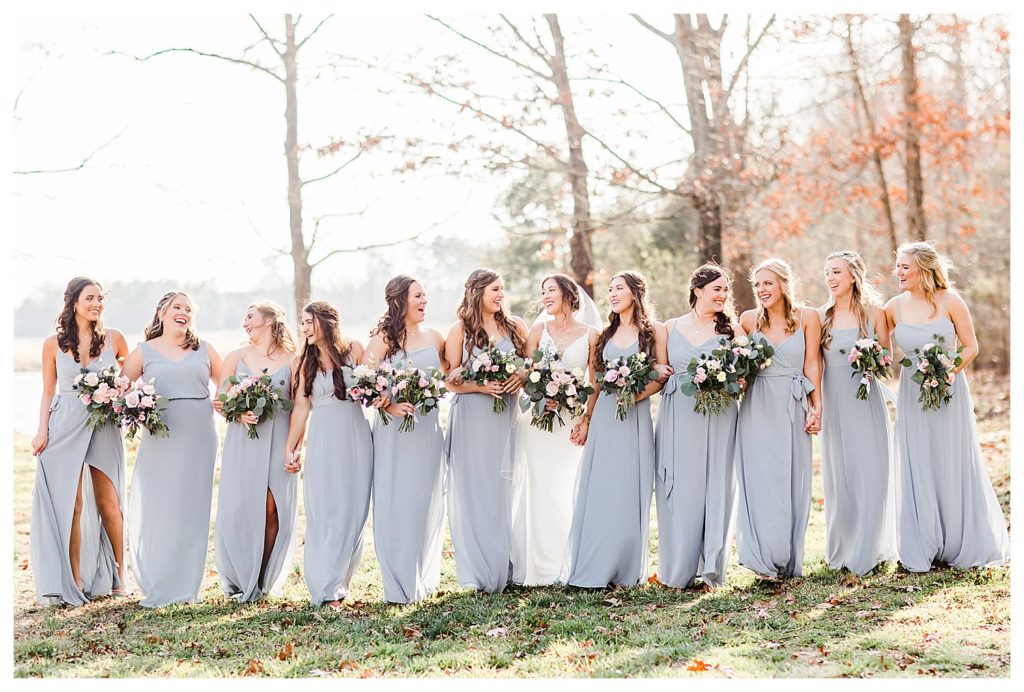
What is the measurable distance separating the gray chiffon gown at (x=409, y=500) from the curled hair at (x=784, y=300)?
255 cm

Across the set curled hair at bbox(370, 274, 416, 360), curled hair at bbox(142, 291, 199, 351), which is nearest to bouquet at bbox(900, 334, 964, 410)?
curled hair at bbox(370, 274, 416, 360)

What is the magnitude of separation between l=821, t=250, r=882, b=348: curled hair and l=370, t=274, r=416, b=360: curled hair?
326 cm

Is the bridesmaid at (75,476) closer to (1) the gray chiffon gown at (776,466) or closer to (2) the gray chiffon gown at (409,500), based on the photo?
(2) the gray chiffon gown at (409,500)

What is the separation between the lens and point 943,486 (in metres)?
7.67

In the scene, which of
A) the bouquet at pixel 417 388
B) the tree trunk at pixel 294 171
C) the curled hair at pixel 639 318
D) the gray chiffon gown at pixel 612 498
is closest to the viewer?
the bouquet at pixel 417 388

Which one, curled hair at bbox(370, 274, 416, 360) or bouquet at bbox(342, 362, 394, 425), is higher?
curled hair at bbox(370, 274, 416, 360)

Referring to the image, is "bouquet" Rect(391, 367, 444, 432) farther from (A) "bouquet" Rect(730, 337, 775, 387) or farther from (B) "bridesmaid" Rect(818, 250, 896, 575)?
(B) "bridesmaid" Rect(818, 250, 896, 575)

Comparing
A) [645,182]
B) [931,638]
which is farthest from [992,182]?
[931,638]

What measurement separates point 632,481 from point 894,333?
7.85ft

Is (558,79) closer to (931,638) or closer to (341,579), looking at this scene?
(341,579)

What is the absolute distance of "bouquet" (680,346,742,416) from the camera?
7.29 m

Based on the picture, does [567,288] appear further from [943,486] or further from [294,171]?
[294,171]

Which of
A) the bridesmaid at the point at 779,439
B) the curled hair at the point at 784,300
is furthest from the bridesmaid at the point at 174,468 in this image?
the curled hair at the point at 784,300

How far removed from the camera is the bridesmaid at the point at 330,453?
295 inches
